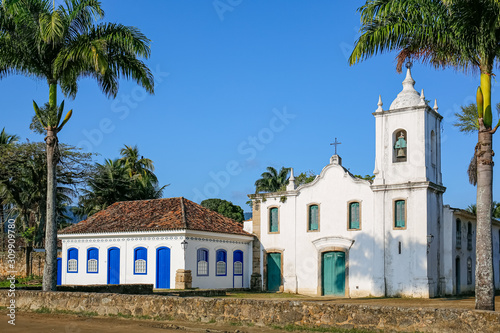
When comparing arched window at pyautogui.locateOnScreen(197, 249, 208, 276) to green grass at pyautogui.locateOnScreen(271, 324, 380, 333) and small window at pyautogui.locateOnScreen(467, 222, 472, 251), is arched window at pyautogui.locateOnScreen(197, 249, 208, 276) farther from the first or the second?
green grass at pyautogui.locateOnScreen(271, 324, 380, 333)

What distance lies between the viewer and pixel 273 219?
2978cm

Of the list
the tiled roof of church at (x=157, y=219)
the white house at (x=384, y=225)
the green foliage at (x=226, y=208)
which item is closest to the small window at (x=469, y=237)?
the white house at (x=384, y=225)

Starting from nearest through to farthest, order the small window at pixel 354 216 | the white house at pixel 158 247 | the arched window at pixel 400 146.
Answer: the arched window at pixel 400 146, the small window at pixel 354 216, the white house at pixel 158 247

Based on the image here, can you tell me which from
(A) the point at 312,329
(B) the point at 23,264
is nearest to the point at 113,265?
(B) the point at 23,264

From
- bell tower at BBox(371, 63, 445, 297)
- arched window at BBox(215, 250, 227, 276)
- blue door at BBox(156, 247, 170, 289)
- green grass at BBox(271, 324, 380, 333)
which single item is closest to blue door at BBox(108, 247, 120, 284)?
blue door at BBox(156, 247, 170, 289)

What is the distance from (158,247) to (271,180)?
31932mm

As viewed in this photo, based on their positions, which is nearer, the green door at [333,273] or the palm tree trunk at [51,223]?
the palm tree trunk at [51,223]

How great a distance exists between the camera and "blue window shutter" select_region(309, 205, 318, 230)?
A: 92.6 ft

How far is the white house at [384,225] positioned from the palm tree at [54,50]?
1277cm

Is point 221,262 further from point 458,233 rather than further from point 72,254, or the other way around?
point 458,233

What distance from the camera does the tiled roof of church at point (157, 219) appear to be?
28.4 meters

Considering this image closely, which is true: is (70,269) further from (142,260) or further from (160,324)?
(160,324)

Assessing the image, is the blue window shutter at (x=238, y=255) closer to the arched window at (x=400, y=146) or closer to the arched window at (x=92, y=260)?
the arched window at (x=92, y=260)

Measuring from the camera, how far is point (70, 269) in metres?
31.0
